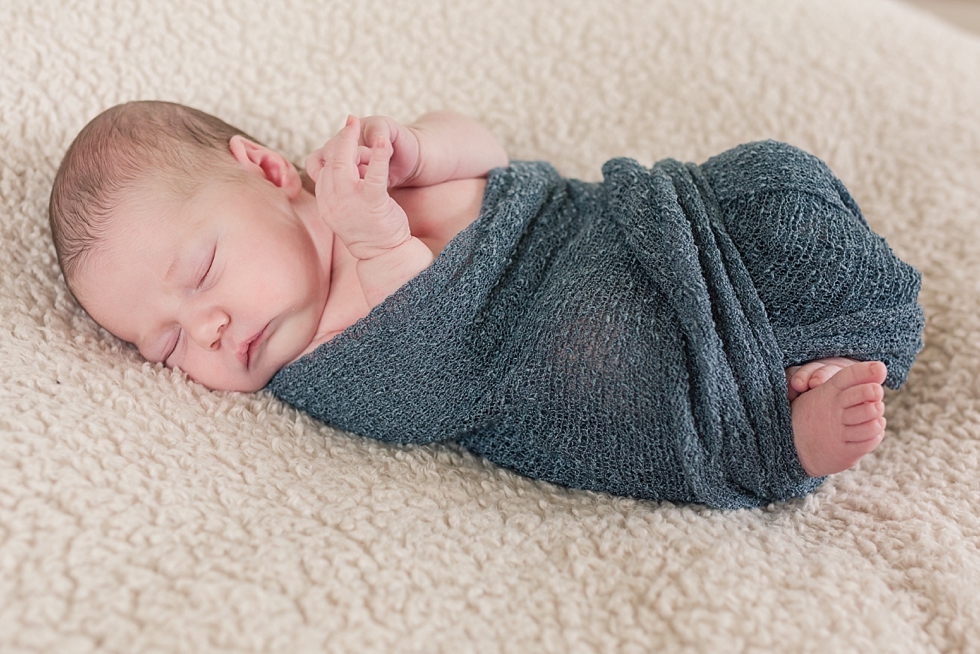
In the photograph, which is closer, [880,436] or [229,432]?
[880,436]

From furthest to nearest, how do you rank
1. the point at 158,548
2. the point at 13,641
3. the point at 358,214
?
the point at 358,214
the point at 158,548
the point at 13,641

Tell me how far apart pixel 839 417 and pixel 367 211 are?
1.87 ft

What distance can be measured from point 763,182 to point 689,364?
0.26 metres

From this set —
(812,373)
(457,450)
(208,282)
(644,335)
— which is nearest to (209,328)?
(208,282)

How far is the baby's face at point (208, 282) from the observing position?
99 cm

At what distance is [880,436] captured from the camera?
32.8 inches

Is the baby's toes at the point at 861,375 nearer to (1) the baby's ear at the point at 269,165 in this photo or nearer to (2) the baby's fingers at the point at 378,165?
(2) the baby's fingers at the point at 378,165

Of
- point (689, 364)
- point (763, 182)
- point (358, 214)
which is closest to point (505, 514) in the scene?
point (689, 364)

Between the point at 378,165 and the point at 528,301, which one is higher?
the point at 378,165

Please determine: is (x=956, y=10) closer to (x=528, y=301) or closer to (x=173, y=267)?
(x=528, y=301)

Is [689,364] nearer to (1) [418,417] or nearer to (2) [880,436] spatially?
(2) [880,436]

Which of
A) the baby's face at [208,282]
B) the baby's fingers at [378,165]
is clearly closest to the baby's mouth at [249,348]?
the baby's face at [208,282]

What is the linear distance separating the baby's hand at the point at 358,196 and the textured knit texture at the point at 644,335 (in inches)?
2.7

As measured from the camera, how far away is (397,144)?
3.51ft
